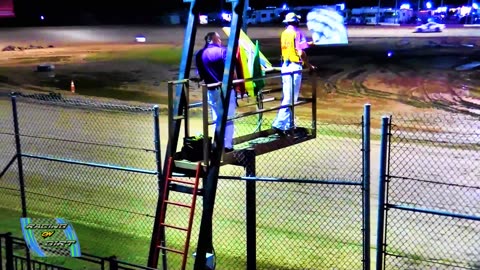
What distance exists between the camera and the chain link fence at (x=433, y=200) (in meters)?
7.73

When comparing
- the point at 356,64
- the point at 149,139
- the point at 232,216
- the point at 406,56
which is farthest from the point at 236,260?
the point at 406,56

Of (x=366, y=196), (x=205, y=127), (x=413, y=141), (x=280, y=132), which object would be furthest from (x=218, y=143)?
(x=413, y=141)

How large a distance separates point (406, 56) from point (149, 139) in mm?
26920

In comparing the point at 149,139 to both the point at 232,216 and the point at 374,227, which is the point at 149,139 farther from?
the point at 374,227

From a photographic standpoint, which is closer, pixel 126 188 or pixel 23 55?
pixel 126 188

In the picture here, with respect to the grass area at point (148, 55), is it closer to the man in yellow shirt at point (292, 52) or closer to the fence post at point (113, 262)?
the man in yellow shirt at point (292, 52)

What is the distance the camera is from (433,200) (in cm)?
1015

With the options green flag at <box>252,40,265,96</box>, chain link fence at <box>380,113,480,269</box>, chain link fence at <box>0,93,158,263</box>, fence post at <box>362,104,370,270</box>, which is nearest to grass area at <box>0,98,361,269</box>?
chain link fence at <box>0,93,158,263</box>

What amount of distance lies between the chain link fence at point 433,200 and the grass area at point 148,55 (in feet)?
75.3

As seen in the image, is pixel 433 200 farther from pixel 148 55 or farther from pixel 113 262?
pixel 148 55

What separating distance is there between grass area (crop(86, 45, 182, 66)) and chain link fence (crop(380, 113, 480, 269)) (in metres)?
23.0

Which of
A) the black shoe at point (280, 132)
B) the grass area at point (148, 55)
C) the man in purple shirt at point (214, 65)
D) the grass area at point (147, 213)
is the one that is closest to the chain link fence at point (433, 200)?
the grass area at point (147, 213)

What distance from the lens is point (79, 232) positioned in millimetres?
9047

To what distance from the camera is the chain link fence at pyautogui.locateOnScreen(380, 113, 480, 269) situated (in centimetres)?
773
